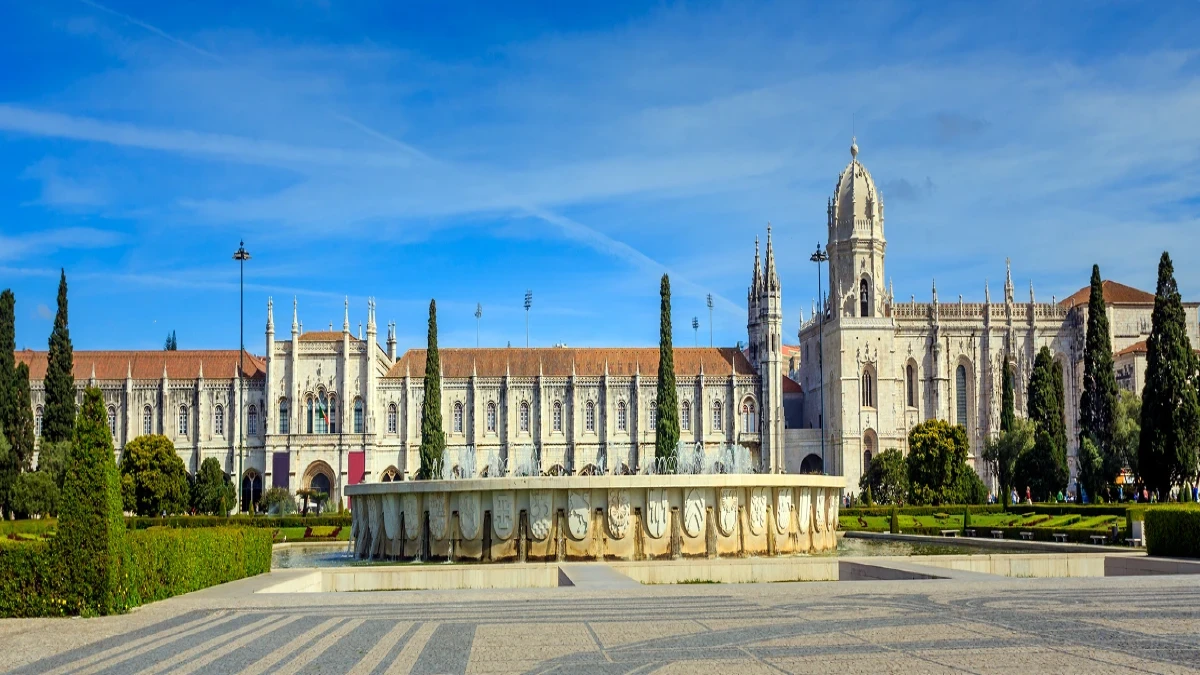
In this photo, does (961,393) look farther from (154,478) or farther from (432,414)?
(154,478)

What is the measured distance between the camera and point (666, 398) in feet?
219

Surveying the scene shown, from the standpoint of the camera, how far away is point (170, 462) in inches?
2566

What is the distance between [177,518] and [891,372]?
146 ft

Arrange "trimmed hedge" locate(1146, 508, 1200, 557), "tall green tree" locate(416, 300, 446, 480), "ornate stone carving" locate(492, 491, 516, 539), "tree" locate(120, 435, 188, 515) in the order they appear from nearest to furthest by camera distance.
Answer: "trimmed hedge" locate(1146, 508, 1200, 557), "ornate stone carving" locate(492, 491, 516, 539), "tree" locate(120, 435, 188, 515), "tall green tree" locate(416, 300, 446, 480)

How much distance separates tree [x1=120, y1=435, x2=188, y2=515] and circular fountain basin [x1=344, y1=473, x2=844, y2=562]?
3878 cm

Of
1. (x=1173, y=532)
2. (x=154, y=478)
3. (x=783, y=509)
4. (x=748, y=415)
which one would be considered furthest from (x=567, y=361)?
(x=1173, y=532)

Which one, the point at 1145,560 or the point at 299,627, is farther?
the point at 1145,560

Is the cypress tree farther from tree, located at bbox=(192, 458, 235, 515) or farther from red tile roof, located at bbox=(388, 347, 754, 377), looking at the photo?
red tile roof, located at bbox=(388, 347, 754, 377)

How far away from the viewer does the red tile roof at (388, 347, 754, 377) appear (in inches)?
3233

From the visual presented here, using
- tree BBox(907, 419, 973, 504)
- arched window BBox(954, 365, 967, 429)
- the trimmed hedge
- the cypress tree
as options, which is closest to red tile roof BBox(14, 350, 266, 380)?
the cypress tree

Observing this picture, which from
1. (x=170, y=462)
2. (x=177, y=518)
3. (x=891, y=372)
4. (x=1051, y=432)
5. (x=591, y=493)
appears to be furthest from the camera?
(x=891, y=372)

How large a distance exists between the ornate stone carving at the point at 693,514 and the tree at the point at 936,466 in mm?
35705

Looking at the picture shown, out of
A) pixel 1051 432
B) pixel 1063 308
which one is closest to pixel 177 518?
pixel 1051 432

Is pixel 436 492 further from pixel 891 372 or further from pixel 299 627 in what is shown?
pixel 891 372
